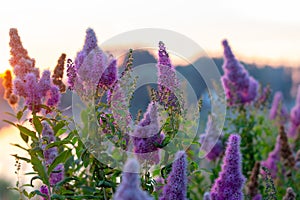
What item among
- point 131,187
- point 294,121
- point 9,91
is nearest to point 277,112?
point 294,121

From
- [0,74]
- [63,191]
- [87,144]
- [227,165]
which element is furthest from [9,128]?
[227,165]

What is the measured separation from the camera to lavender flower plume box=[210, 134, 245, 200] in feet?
11.3

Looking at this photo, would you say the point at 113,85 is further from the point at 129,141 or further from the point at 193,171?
the point at 193,171

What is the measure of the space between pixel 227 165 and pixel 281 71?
10.2 m

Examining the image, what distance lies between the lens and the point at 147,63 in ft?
11.7

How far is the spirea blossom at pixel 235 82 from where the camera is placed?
6.00 meters

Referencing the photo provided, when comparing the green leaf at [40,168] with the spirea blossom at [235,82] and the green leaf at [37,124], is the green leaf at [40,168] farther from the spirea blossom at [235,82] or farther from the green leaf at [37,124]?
the spirea blossom at [235,82]

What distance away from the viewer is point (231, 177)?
11.5 ft

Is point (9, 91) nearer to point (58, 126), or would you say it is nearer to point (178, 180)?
point (58, 126)

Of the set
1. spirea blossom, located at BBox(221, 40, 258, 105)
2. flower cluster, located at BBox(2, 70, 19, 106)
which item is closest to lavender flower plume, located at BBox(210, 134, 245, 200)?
flower cluster, located at BBox(2, 70, 19, 106)

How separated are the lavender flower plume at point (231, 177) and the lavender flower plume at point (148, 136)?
1.16 ft

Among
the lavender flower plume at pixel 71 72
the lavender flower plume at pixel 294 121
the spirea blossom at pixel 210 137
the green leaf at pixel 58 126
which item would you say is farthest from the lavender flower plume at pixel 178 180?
the lavender flower plume at pixel 294 121

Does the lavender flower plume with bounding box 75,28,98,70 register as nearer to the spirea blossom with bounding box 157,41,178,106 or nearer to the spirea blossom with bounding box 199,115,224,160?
the spirea blossom with bounding box 157,41,178,106

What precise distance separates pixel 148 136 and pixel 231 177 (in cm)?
48
